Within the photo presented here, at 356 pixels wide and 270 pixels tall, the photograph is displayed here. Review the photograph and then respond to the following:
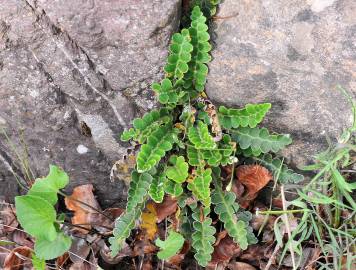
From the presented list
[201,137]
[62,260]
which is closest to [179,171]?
[201,137]

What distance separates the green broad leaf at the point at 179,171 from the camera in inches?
105

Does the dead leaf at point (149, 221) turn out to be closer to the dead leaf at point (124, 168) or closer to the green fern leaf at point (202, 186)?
the dead leaf at point (124, 168)

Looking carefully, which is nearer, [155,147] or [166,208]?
[155,147]

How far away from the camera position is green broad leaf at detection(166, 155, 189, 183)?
2660mm

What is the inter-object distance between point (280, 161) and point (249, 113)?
36 centimetres

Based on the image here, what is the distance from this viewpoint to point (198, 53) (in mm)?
2697

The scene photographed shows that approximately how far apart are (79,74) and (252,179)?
1127mm

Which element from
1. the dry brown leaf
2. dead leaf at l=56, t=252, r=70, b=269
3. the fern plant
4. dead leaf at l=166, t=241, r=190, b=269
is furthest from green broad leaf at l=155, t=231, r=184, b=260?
dead leaf at l=56, t=252, r=70, b=269

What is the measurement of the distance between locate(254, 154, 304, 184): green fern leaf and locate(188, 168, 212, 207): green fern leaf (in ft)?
1.15

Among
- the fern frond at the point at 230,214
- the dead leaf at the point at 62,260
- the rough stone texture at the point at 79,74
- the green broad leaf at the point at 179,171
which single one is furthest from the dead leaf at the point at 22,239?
the fern frond at the point at 230,214

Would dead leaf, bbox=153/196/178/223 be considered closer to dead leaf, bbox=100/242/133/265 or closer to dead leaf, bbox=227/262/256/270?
dead leaf, bbox=100/242/133/265

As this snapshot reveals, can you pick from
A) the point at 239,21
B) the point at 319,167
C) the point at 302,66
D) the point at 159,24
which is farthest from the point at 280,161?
the point at 159,24

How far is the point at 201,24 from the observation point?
2639mm

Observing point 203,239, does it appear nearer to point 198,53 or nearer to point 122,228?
point 122,228
